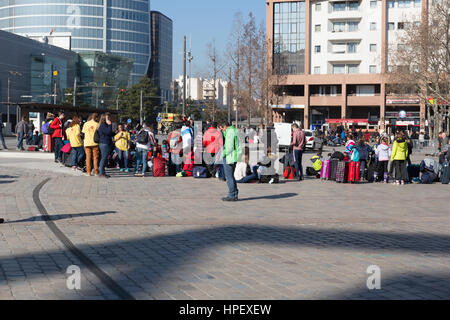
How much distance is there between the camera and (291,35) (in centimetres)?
8562

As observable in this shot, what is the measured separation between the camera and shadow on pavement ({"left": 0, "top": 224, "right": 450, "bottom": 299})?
20.0ft

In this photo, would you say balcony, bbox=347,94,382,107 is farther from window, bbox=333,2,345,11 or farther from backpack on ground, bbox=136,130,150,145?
backpack on ground, bbox=136,130,150,145

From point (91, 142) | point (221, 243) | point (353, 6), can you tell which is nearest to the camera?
point (221, 243)

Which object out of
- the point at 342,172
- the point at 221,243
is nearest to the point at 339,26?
the point at 342,172

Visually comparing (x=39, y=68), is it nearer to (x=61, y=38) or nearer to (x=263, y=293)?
(x=61, y=38)

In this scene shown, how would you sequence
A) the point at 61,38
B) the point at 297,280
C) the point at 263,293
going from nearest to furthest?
the point at 263,293
the point at 297,280
the point at 61,38

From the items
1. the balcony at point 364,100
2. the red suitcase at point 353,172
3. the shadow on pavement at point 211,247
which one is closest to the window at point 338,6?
the balcony at point 364,100

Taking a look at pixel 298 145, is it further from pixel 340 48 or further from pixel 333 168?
pixel 340 48

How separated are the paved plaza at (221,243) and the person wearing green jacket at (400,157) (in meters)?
3.23

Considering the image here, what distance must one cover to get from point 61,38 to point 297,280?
421ft

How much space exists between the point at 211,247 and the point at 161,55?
177 m

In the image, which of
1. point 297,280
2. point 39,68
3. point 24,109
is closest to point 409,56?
point 24,109

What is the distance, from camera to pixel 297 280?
20.0 ft

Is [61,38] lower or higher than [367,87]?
higher
